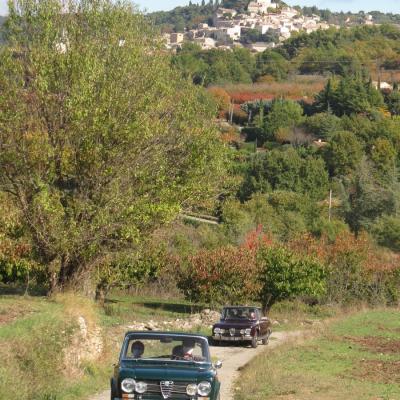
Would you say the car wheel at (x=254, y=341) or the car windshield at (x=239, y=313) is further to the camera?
the car windshield at (x=239, y=313)

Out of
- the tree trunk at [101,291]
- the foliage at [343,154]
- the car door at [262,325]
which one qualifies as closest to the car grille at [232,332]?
the car door at [262,325]

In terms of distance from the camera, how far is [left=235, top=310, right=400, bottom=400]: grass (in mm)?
18547

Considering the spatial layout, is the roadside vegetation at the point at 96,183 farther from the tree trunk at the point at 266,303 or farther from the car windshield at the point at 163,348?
the car windshield at the point at 163,348

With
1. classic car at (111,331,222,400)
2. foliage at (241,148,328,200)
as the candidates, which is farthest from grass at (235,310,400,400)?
foliage at (241,148,328,200)

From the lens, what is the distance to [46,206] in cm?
2516

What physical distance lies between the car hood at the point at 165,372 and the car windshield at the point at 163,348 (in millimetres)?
348

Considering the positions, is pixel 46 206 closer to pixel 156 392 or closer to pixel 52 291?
pixel 52 291

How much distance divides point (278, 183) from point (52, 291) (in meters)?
75.5

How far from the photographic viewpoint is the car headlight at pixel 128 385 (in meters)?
14.4

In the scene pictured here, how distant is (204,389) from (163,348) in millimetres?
1240

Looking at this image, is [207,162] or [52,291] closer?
[52,291]

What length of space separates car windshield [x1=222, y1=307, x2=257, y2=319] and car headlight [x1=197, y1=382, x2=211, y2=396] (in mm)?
Result: 17814

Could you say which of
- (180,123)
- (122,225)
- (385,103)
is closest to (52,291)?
(122,225)

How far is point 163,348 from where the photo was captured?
15.3 m
